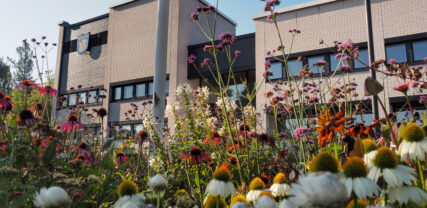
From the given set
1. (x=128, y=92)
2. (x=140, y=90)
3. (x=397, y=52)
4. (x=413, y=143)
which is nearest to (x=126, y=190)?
(x=413, y=143)

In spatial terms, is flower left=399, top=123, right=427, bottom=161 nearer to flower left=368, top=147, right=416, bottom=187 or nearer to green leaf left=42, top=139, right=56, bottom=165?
flower left=368, top=147, right=416, bottom=187

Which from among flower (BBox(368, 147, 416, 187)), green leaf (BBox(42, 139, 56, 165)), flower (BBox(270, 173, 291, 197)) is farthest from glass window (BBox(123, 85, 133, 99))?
flower (BBox(368, 147, 416, 187))

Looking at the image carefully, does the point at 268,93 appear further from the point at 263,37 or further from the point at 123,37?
the point at 123,37

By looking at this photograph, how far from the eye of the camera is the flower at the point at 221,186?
118 cm

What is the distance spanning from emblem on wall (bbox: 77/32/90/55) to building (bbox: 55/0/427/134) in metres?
0.26

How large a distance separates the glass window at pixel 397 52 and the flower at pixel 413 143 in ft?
39.8

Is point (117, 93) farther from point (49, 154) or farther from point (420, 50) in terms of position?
point (49, 154)

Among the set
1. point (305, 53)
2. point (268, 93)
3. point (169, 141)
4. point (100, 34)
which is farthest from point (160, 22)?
point (100, 34)

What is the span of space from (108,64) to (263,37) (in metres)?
9.66

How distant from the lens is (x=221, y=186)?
47.6 inches

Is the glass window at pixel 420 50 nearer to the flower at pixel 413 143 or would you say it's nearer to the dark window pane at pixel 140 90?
the flower at pixel 413 143

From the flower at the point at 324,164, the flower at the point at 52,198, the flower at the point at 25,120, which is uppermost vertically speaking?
the flower at the point at 25,120

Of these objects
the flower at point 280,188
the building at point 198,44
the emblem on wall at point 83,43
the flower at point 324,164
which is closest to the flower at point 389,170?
the flower at point 324,164

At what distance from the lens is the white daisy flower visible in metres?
0.86
